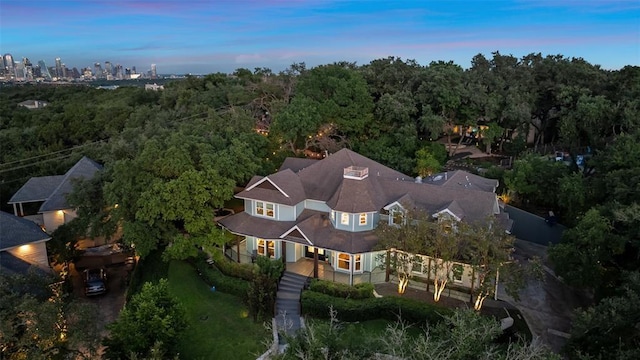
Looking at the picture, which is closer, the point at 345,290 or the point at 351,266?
the point at 345,290

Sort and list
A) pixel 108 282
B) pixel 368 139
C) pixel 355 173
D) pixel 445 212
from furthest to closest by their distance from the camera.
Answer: pixel 368 139 → pixel 108 282 → pixel 355 173 → pixel 445 212

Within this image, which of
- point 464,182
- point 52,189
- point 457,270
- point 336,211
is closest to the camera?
point 457,270

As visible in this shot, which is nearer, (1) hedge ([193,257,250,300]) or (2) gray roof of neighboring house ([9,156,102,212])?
(1) hedge ([193,257,250,300])

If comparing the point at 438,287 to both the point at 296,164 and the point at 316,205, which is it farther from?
the point at 296,164

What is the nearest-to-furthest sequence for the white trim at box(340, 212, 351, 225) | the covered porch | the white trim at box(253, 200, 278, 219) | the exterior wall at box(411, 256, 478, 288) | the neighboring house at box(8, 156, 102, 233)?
the exterior wall at box(411, 256, 478, 288) → the covered porch → the white trim at box(340, 212, 351, 225) → the white trim at box(253, 200, 278, 219) → the neighboring house at box(8, 156, 102, 233)

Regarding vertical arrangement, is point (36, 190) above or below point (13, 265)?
above

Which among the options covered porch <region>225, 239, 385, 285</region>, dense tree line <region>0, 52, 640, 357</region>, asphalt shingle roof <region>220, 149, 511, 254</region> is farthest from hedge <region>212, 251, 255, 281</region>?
asphalt shingle roof <region>220, 149, 511, 254</region>

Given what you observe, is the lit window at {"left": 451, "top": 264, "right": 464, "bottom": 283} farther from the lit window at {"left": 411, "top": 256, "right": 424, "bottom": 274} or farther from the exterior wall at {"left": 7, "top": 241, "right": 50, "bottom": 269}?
the exterior wall at {"left": 7, "top": 241, "right": 50, "bottom": 269}

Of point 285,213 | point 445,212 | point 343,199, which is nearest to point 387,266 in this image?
point 445,212
